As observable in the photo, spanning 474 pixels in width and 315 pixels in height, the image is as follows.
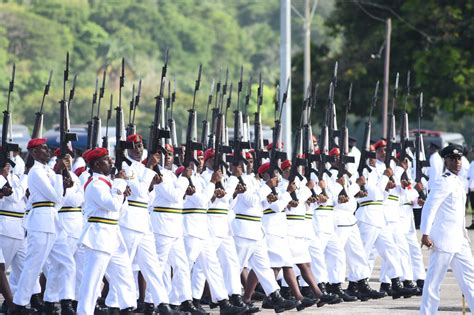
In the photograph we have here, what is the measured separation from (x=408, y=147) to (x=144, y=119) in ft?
241

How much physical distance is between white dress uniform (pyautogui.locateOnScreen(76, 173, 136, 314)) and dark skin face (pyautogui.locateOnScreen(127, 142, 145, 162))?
2.96ft

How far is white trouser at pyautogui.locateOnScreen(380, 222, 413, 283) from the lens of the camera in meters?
18.7

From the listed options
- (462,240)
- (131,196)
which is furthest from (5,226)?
(462,240)

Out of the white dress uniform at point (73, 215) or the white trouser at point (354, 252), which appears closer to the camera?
the white dress uniform at point (73, 215)

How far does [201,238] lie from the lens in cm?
1641

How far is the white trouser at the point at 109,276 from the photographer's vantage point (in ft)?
47.4

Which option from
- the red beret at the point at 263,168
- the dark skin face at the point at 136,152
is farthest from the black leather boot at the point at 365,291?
the dark skin face at the point at 136,152

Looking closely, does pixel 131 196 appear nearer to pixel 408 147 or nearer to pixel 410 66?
pixel 408 147

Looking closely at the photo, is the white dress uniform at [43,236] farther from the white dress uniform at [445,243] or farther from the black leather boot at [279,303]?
Answer: the white dress uniform at [445,243]

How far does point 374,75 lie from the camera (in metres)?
43.0

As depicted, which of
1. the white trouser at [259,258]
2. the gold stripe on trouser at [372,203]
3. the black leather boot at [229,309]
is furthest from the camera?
the gold stripe on trouser at [372,203]

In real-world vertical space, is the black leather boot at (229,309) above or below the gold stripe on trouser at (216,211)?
below

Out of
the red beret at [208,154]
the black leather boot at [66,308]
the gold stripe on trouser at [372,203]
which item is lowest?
the black leather boot at [66,308]

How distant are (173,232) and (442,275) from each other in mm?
2871
